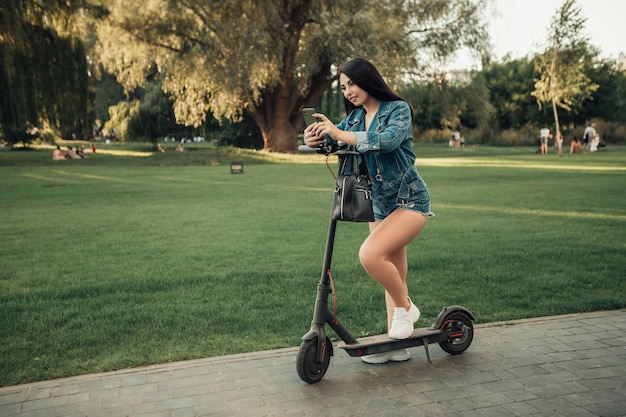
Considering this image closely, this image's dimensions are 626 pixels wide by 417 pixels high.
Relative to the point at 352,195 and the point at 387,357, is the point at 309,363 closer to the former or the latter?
the point at 387,357

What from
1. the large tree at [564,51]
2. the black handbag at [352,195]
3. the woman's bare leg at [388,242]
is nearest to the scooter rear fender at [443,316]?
the woman's bare leg at [388,242]

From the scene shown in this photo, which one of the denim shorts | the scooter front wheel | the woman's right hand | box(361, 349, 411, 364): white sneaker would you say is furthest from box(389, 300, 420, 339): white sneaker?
the woman's right hand

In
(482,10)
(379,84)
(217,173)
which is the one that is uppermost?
(482,10)

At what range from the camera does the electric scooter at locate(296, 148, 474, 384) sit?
3729 mm

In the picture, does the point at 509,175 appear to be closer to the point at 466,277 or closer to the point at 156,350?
the point at 466,277

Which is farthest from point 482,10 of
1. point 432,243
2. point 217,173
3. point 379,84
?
point 379,84

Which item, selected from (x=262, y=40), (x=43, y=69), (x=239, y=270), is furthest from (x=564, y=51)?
(x=239, y=270)

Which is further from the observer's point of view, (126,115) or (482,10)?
(126,115)

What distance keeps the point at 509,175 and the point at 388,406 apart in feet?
61.2

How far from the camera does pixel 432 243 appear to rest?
8672 millimetres

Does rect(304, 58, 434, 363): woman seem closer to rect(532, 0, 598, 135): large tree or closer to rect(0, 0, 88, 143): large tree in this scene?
rect(0, 0, 88, 143): large tree

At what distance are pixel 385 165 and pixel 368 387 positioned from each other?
4.65ft

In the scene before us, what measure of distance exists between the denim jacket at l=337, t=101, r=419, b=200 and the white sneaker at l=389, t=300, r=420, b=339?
31.6 inches

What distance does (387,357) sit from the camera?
4117 millimetres
